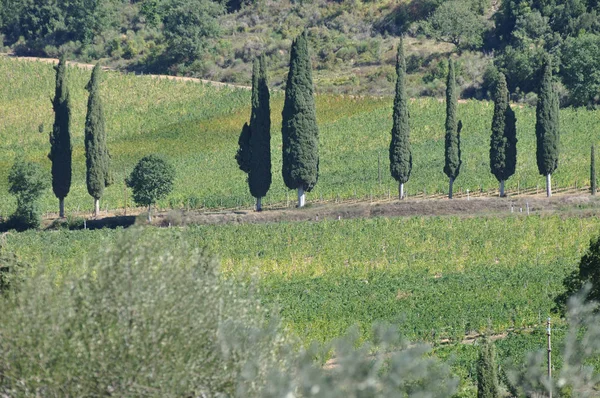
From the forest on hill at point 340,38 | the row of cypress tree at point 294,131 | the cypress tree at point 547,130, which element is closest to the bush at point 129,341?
the row of cypress tree at point 294,131

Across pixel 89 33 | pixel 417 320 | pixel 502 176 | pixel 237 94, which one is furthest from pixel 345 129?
pixel 89 33

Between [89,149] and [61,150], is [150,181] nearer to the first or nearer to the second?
[89,149]

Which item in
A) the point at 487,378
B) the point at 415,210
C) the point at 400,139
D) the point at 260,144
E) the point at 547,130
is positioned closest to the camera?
the point at 487,378

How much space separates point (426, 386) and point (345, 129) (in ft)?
236

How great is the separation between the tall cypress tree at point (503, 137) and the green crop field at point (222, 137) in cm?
442

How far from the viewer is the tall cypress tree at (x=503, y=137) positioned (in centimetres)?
7388

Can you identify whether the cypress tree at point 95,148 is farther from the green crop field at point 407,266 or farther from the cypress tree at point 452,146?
the cypress tree at point 452,146

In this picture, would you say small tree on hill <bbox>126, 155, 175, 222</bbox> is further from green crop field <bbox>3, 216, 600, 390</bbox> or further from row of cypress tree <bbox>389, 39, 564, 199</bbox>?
row of cypress tree <bbox>389, 39, 564, 199</bbox>

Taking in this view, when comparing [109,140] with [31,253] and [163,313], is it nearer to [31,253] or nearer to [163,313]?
[31,253]

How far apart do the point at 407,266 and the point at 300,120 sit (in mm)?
13288

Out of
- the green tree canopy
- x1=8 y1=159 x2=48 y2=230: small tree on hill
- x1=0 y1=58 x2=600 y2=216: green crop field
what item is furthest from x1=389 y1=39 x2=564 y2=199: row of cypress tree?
the green tree canopy

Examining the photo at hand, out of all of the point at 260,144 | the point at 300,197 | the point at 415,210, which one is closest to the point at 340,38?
the point at 300,197

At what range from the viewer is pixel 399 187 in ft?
251

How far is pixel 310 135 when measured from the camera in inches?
2891
